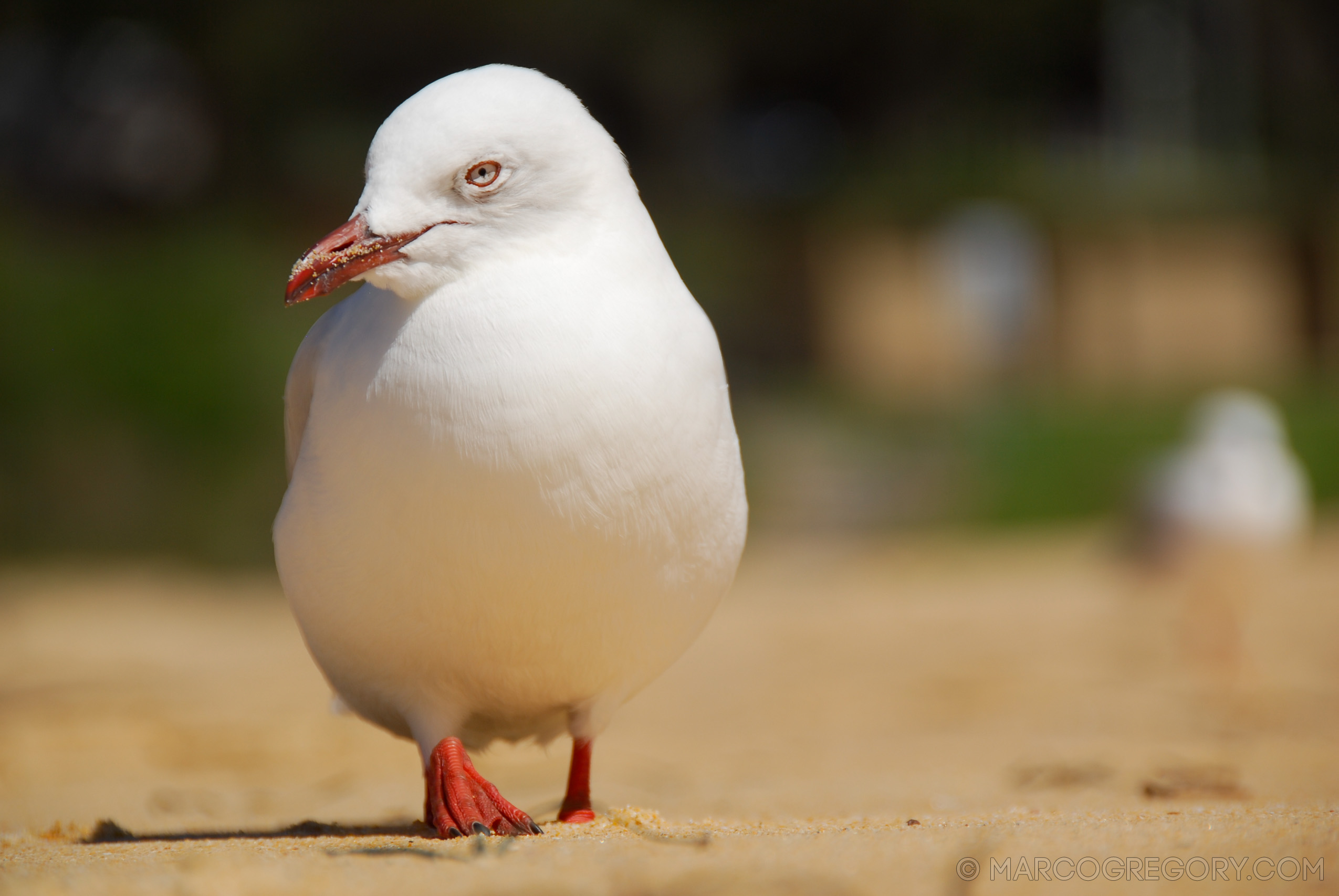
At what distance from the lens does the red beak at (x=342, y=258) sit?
8.93 ft

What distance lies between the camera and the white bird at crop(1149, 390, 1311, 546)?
880 cm

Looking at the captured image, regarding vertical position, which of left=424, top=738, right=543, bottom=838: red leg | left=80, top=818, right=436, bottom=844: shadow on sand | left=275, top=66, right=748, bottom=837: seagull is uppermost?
left=275, top=66, right=748, bottom=837: seagull

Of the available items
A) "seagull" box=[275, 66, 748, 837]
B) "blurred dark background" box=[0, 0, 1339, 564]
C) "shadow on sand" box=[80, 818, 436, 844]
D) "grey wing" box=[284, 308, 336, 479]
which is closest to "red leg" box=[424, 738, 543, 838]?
"seagull" box=[275, 66, 748, 837]

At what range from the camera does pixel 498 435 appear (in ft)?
8.58

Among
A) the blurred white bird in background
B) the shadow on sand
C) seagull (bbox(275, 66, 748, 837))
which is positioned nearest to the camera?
seagull (bbox(275, 66, 748, 837))

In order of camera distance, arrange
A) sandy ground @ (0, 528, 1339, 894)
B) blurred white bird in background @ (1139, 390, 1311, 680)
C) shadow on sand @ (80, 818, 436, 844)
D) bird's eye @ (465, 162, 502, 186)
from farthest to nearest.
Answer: blurred white bird in background @ (1139, 390, 1311, 680) < shadow on sand @ (80, 818, 436, 844) < bird's eye @ (465, 162, 502, 186) < sandy ground @ (0, 528, 1339, 894)

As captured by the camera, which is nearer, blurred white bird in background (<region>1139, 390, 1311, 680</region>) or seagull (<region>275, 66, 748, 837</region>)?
seagull (<region>275, 66, 748, 837</region>)

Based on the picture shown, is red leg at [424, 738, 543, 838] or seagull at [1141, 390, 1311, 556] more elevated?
seagull at [1141, 390, 1311, 556]

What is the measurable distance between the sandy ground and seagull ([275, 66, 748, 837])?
41 cm

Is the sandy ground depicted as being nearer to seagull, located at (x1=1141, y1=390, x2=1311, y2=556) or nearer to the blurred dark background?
seagull, located at (x1=1141, y1=390, x2=1311, y2=556)

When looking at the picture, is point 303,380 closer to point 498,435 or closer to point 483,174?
point 483,174

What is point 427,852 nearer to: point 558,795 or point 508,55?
point 558,795

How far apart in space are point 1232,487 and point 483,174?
23.9ft

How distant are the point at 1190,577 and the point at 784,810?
230 inches
